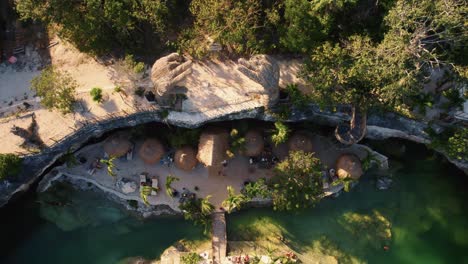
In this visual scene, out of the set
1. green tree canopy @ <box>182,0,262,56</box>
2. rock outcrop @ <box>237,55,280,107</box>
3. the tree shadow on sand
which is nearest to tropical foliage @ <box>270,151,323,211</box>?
rock outcrop @ <box>237,55,280,107</box>

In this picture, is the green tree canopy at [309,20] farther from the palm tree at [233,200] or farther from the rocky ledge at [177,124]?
the palm tree at [233,200]

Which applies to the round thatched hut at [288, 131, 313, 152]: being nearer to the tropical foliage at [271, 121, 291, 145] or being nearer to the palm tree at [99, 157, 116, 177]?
the tropical foliage at [271, 121, 291, 145]

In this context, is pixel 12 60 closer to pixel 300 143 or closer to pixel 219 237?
pixel 219 237

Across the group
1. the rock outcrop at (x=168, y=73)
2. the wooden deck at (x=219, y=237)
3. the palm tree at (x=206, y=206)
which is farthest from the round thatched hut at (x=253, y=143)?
the rock outcrop at (x=168, y=73)

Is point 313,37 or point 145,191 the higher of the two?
point 313,37

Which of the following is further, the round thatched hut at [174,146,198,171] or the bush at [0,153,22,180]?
the round thatched hut at [174,146,198,171]

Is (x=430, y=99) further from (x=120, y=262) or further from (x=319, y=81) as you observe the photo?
(x=120, y=262)

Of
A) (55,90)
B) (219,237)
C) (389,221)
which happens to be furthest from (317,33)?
(55,90)
